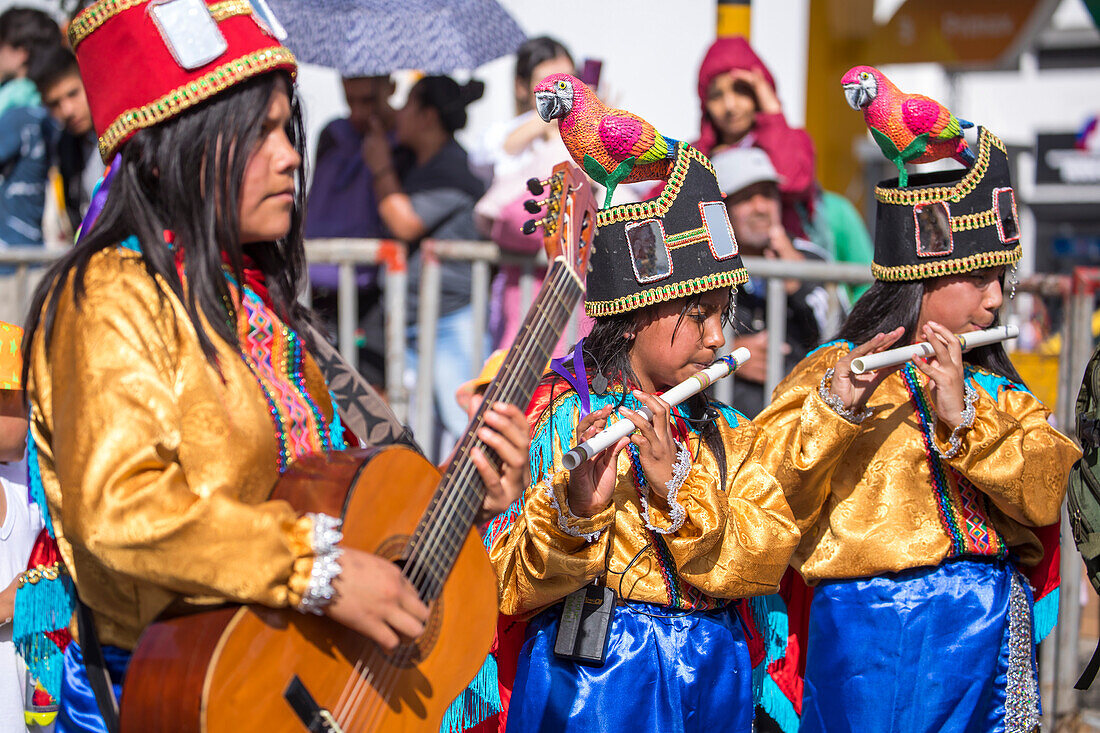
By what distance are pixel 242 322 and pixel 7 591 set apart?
1055 millimetres

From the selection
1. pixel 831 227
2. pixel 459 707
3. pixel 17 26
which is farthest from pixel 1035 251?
pixel 459 707

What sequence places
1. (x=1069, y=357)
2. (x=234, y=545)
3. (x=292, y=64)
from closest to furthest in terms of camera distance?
(x=234, y=545) < (x=292, y=64) < (x=1069, y=357)

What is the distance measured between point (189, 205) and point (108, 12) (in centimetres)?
35

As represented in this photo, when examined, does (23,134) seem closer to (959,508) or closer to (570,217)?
(570,217)

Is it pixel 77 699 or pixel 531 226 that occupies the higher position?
pixel 531 226

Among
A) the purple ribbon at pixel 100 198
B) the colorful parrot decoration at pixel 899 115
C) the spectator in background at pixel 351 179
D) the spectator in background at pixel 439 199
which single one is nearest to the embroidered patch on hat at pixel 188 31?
the purple ribbon at pixel 100 198

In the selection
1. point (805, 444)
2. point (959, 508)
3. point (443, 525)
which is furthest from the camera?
point (959, 508)

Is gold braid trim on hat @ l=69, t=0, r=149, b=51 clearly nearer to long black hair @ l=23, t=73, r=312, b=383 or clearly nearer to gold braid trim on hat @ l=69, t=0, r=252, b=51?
gold braid trim on hat @ l=69, t=0, r=252, b=51

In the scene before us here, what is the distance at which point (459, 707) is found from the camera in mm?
2406

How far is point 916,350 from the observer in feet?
8.98

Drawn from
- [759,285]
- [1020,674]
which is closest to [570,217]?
[1020,674]

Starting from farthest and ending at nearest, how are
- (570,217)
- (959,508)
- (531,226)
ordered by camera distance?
1. (959,508)
2. (531,226)
3. (570,217)

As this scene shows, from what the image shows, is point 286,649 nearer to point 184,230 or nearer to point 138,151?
point 184,230

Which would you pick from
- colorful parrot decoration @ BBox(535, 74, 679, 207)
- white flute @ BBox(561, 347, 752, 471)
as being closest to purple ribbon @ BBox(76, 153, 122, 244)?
colorful parrot decoration @ BBox(535, 74, 679, 207)
